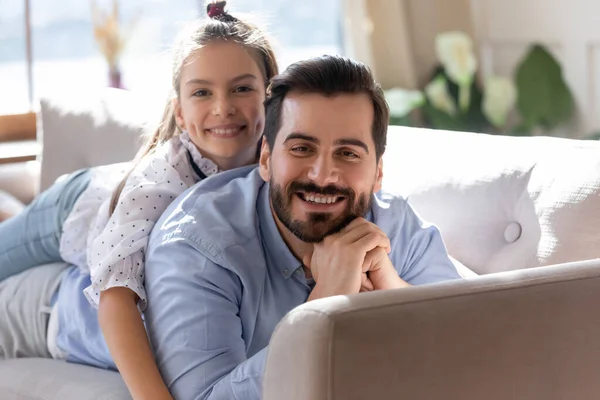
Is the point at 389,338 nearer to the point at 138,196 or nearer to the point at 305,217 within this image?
the point at 305,217

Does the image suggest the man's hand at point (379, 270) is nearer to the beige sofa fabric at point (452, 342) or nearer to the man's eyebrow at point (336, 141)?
the man's eyebrow at point (336, 141)

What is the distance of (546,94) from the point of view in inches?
164

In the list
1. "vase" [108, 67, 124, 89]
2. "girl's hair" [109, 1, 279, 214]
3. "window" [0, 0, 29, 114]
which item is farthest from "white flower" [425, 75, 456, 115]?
"girl's hair" [109, 1, 279, 214]

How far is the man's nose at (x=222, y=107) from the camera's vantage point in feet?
6.14

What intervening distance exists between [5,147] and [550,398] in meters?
2.57

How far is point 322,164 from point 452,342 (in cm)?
41

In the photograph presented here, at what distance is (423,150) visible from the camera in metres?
1.93

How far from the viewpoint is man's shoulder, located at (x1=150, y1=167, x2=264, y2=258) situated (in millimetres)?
1520

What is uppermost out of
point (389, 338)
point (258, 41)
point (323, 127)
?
point (258, 41)

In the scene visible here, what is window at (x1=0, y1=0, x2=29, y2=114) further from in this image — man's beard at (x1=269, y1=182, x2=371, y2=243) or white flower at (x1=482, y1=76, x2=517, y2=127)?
man's beard at (x1=269, y1=182, x2=371, y2=243)

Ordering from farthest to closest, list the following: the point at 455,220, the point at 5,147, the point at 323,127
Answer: the point at 5,147
the point at 455,220
the point at 323,127

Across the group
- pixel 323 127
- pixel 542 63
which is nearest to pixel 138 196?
pixel 323 127

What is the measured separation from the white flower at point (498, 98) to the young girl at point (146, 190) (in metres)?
2.37

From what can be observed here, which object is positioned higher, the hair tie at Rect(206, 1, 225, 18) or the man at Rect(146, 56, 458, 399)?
the hair tie at Rect(206, 1, 225, 18)
